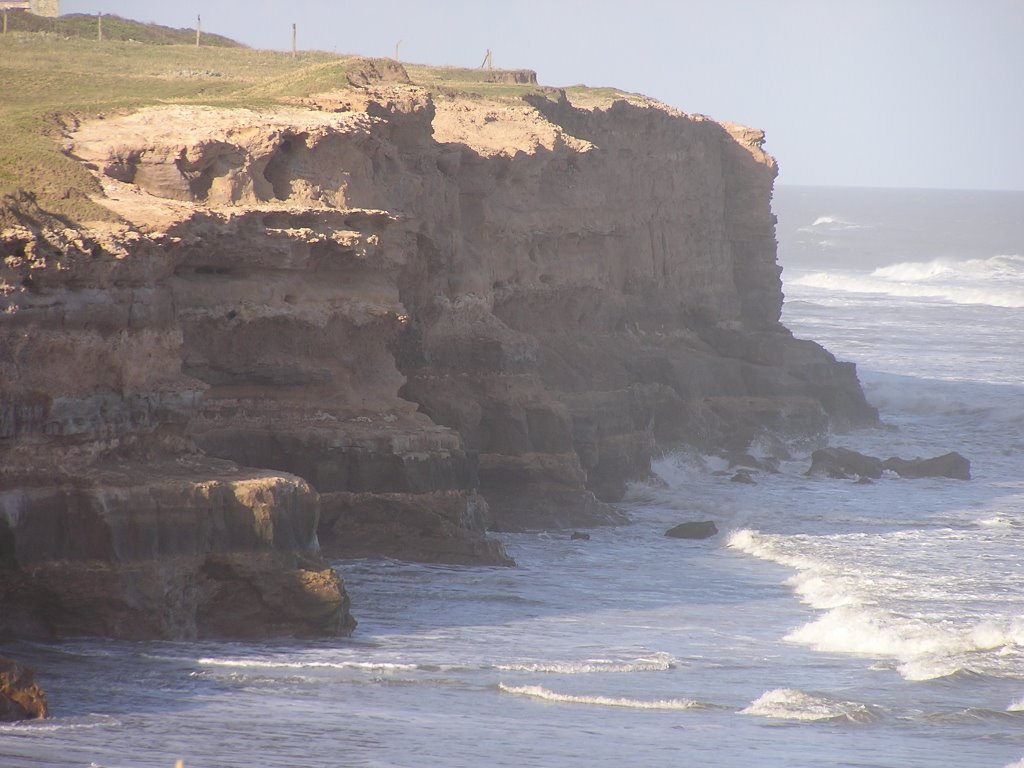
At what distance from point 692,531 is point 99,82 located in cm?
1398

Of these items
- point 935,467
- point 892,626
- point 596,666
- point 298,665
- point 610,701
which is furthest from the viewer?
point 935,467

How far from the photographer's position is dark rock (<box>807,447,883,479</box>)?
33156mm

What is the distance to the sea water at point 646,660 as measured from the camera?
13953mm

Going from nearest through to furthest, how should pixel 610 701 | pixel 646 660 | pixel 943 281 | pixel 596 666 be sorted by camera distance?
pixel 610 701 → pixel 596 666 → pixel 646 660 → pixel 943 281

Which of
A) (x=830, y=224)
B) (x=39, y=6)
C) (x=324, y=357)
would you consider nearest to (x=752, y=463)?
(x=324, y=357)

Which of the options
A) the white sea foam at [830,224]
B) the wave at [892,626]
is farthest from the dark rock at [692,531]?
the white sea foam at [830,224]

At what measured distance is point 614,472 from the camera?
29625 millimetres

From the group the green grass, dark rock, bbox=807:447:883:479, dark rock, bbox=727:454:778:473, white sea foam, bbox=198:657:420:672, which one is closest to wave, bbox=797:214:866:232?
the green grass

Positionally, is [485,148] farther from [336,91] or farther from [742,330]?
[742,330]

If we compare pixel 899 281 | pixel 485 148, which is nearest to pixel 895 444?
pixel 485 148

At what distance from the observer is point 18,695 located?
13633 millimetres

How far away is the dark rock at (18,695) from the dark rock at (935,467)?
23205 millimetres

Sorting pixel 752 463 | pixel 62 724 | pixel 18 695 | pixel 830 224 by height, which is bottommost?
pixel 752 463

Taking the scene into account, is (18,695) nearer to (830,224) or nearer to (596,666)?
(596,666)
